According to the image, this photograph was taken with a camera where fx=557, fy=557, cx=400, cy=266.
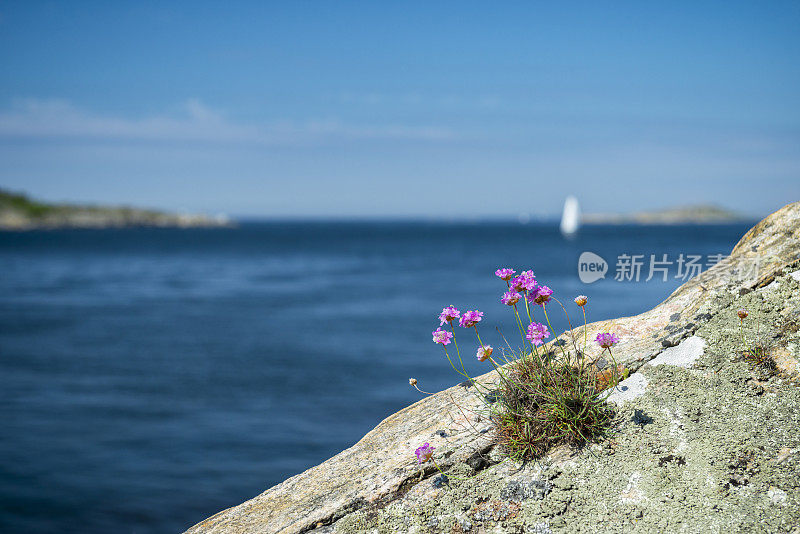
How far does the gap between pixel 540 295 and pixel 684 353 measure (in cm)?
94

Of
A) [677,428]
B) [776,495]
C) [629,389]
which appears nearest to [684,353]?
[629,389]

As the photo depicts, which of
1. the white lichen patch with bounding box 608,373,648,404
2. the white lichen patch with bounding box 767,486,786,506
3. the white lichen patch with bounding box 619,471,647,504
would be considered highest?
the white lichen patch with bounding box 608,373,648,404

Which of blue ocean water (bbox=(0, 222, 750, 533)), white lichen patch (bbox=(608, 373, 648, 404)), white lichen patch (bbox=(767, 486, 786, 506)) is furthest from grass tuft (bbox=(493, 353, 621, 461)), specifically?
blue ocean water (bbox=(0, 222, 750, 533))

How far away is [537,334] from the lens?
347 centimetres

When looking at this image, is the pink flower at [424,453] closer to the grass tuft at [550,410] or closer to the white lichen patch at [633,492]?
the grass tuft at [550,410]

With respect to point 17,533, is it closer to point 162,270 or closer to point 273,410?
point 273,410

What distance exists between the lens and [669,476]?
2.78 m

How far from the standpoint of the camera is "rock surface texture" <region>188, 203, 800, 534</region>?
2668 mm

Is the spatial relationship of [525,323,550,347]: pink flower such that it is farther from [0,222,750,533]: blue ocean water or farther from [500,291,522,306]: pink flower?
[0,222,750,533]: blue ocean water

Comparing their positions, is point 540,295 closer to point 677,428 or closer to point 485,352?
point 485,352

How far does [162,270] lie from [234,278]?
15513 mm

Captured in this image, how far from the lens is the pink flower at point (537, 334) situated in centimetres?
342

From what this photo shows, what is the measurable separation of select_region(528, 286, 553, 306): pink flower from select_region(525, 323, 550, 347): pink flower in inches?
A: 6.0

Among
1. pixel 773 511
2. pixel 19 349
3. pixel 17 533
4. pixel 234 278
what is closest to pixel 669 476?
pixel 773 511
